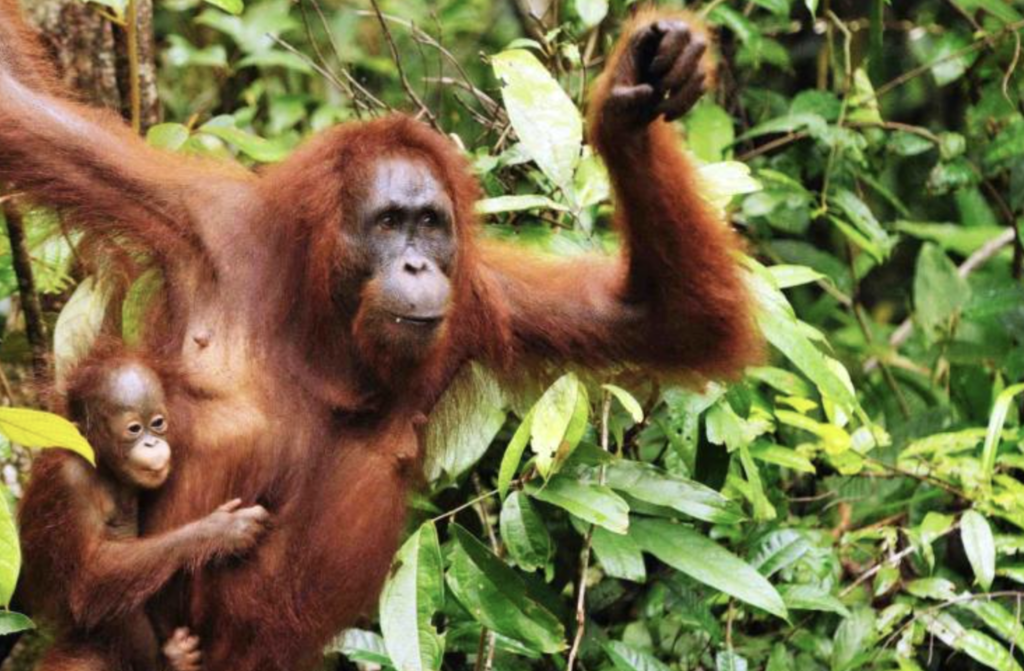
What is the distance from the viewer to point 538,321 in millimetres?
3842

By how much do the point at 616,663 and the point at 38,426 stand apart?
1.63 m

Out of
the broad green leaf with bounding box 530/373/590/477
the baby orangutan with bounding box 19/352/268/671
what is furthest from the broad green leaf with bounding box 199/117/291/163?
the broad green leaf with bounding box 530/373/590/477

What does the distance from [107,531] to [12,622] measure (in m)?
0.27

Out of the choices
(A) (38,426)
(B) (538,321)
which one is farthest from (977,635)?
(A) (38,426)

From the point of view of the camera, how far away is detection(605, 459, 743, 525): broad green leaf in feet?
11.6

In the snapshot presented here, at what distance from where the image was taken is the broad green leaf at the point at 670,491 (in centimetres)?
354

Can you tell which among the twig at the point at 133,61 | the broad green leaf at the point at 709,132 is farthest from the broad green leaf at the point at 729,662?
the twig at the point at 133,61

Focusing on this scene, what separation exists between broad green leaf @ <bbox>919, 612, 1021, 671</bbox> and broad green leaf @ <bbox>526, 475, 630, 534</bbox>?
3.20 ft

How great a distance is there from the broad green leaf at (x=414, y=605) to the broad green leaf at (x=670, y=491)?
564mm

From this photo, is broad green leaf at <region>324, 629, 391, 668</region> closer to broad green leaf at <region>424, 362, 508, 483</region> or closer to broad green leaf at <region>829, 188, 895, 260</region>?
broad green leaf at <region>424, 362, 508, 483</region>

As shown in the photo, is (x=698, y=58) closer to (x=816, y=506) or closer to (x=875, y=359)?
(x=816, y=506)

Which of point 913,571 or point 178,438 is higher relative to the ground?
point 178,438

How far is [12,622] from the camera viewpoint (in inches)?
121

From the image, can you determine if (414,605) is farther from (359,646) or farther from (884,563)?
(884,563)
